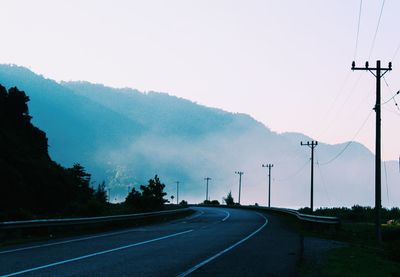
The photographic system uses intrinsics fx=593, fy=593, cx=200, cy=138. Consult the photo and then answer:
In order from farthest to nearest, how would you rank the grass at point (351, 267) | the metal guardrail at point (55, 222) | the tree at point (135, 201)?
the tree at point (135, 201)
the metal guardrail at point (55, 222)
the grass at point (351, 267)

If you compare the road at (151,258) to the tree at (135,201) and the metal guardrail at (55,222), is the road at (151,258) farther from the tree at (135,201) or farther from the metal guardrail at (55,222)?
the tree at (135,201)

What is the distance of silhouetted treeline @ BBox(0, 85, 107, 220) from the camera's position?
3622cm

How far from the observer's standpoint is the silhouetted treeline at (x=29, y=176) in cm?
3622

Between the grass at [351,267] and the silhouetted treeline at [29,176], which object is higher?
the silhouetted treeline at [29,176]

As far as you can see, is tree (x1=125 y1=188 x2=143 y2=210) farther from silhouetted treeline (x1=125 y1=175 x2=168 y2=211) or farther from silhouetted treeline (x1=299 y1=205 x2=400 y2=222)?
silhouetted treeline (x1=299 y1=205 x2=400 y2=222)

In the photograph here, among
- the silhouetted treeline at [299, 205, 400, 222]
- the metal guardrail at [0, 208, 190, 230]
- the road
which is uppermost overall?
the silhouetted treeline at [299, 205, 400, 222]

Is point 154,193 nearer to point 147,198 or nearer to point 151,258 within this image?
point 147,198

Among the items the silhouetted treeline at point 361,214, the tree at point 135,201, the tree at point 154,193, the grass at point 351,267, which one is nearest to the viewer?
the grass at point 351,267

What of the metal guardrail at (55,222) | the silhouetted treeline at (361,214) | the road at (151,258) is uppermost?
the silhouetted treeline at (361,214)

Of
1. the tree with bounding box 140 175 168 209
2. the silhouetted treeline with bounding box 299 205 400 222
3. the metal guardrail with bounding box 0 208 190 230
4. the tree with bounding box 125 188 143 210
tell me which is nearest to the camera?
the metal guardrail with bounding box 0 208 190 230

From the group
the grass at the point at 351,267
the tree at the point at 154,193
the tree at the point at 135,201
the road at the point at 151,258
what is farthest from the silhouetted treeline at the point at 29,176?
the grass at the point at 351,267

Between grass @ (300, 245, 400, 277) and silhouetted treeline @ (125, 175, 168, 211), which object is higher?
silhouetted treeline @ (125, 175, 168, 211)

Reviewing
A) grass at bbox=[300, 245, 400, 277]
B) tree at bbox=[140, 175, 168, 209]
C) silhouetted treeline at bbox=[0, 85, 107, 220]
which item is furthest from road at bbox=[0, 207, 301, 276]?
tree at bbox=[140, 175, 168, 209]

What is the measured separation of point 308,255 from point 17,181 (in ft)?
84.0
